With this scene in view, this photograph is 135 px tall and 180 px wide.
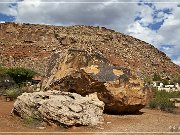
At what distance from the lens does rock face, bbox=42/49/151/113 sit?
47.2 ft

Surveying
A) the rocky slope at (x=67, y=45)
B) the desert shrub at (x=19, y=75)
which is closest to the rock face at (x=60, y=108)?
the desert shrub at (x=19, y=75)

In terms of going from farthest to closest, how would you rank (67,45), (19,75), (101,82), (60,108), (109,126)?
(67,45)
(19,75)
(101,82)
(109,126)
(60,108)

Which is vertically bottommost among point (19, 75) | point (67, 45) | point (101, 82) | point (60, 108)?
point (60, 108)

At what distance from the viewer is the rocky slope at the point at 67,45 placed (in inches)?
2616

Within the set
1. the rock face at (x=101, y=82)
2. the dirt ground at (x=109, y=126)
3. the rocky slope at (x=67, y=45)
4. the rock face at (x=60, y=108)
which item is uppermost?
the rocky slope at (x=67, y=45)

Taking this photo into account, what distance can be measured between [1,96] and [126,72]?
6.87 meters

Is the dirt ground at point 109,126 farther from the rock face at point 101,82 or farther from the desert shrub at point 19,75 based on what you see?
the desert shrub at point 19,75

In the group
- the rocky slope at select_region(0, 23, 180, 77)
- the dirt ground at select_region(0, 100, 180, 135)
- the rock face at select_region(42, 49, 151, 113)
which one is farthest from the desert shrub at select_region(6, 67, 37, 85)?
the rocky slope at select_region(0, 23, 180, 77)

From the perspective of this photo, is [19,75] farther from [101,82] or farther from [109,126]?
[109,126]

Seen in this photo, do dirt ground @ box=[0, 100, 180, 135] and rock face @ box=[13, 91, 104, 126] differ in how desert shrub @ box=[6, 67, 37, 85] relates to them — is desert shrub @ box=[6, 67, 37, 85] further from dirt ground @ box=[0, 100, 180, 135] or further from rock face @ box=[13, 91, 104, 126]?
rock face @ box=[13, 91, 104, 126]

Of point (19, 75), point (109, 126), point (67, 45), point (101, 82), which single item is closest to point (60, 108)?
point (109, 126)

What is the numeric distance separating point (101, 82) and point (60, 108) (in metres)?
2.66

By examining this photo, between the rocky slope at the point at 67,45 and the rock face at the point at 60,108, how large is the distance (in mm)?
51337

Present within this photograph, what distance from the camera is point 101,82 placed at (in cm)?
1432
